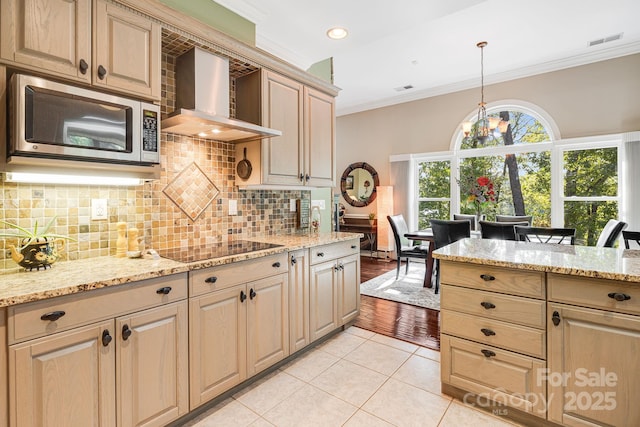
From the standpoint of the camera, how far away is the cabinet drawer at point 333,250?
258 centimetres

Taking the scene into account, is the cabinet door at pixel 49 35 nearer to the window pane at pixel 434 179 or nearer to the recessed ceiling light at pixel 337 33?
the recessed ceiling light at pixel 337 33

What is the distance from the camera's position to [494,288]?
70.2 inches

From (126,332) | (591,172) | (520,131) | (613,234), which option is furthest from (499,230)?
(126,332)

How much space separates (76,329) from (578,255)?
2599 millimetres

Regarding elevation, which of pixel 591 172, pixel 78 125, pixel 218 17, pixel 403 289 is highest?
pixel 218 17

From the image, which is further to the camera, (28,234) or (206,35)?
(206,35)

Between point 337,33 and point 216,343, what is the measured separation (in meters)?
2.82

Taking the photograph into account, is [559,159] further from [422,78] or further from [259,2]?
[259,2]

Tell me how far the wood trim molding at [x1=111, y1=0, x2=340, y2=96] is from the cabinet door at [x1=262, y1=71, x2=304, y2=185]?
8cm

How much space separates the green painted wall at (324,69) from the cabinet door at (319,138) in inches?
35.8

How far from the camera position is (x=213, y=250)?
84.0 inches

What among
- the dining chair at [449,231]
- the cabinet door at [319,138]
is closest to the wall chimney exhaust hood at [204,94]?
the cabinet door at [319,138]

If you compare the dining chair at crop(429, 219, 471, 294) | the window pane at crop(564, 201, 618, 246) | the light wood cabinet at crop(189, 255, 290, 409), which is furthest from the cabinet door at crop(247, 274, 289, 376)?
the window pane at crop(564, 201, 618, 246)

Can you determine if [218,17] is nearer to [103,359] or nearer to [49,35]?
[49,35]
